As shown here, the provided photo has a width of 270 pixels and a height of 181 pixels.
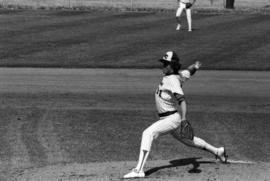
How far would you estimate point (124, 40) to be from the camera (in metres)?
30.8

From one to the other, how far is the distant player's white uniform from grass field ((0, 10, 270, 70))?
13057 millimetres

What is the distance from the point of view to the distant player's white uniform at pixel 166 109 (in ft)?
37.5

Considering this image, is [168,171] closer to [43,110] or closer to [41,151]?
Result: [41,151]

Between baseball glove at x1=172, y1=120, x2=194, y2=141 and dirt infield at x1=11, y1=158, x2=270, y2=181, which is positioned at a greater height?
baseball glove at x1=172, y1=120, x2=194, y2=141

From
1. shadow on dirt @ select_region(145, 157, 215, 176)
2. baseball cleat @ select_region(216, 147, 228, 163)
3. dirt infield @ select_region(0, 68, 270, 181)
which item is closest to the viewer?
shadow on dirt @ select_region(145, 157, 215, 176)

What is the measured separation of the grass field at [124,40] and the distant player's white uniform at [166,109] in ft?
42.8

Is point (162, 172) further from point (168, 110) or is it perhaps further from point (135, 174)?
point (168, 110)

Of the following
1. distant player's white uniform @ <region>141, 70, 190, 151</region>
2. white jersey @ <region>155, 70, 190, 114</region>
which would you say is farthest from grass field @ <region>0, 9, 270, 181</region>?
white jersey @ <region>155, 70, 190, 114</region>

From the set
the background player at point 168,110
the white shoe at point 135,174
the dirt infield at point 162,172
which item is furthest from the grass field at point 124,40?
the white shoe at point 135,174

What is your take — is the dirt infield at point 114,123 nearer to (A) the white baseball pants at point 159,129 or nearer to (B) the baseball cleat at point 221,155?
(B) the baseball cleat at point 221,155

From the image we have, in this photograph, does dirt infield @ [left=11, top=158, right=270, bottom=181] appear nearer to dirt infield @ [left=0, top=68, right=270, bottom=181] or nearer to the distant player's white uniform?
dirt infield @ [left=0, top=68, right=270, bottom=181]

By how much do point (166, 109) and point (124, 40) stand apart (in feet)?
63.3

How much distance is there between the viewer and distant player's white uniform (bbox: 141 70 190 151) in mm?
11430

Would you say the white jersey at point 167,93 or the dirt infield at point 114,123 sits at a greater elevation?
the white jersey at point 167,93
